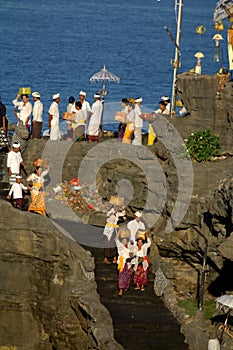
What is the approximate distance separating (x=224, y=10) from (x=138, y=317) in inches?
493

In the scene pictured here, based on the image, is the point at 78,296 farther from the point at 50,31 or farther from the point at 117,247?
the point at 50,31

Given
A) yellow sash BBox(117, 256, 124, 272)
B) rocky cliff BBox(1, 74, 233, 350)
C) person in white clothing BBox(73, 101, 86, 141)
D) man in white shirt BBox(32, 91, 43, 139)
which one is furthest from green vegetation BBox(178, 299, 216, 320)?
man in white shirt BBox(32, 91, 43, 139)

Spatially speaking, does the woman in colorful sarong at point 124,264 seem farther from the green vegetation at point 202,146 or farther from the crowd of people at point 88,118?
the crowd of people at point 88,118

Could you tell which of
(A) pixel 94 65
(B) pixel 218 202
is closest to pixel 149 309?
(B) pixel 218 202

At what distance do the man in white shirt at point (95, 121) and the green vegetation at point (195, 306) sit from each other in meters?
9.23

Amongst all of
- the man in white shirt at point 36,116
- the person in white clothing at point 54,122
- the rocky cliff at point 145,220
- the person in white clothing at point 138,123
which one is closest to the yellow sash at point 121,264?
the rocky cliff at point 145,220

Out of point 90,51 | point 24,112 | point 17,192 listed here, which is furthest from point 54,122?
point 90,51

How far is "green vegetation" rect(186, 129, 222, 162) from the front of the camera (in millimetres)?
52875

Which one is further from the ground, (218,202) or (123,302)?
(218,202)

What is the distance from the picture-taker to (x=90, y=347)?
4644 centimetres

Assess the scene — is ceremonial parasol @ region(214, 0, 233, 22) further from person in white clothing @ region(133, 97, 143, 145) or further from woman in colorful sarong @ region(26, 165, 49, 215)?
woman in colorful sarong @ region(26, 165, 49, 215)

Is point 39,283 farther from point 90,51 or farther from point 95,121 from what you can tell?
point 90,51

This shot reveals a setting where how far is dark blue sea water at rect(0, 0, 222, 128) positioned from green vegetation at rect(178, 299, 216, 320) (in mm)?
28958

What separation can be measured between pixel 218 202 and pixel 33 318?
7.68m
